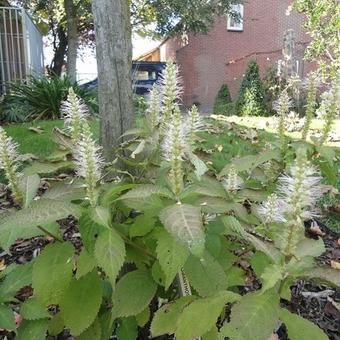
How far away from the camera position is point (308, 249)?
3.67 ft

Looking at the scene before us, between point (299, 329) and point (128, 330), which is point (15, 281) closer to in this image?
point (128, 330)

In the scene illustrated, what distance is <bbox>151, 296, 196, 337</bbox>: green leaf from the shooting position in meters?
1.22

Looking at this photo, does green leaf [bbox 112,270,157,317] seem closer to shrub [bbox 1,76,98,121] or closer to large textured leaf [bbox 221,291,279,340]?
large textured leaf [bbox 221,291,279,340]

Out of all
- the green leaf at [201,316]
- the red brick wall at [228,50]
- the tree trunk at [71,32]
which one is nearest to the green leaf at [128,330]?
the green leaf at [201,316]

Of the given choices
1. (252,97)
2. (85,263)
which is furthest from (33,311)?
(252,97)

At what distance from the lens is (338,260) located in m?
2.60

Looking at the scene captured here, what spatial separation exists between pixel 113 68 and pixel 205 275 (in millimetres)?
1032

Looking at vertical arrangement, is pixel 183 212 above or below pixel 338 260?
above

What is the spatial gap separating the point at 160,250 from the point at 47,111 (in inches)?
283

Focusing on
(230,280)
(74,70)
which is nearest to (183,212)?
(230,280)

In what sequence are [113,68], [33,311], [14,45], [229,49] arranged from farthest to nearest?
[229,49], [14,45], [113,68], [33,311]

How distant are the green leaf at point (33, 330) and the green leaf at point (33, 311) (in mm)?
41

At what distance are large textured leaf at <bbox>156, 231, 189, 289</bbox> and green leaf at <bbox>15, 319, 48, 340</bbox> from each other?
0.51 m

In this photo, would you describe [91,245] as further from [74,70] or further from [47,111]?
[74,70]
